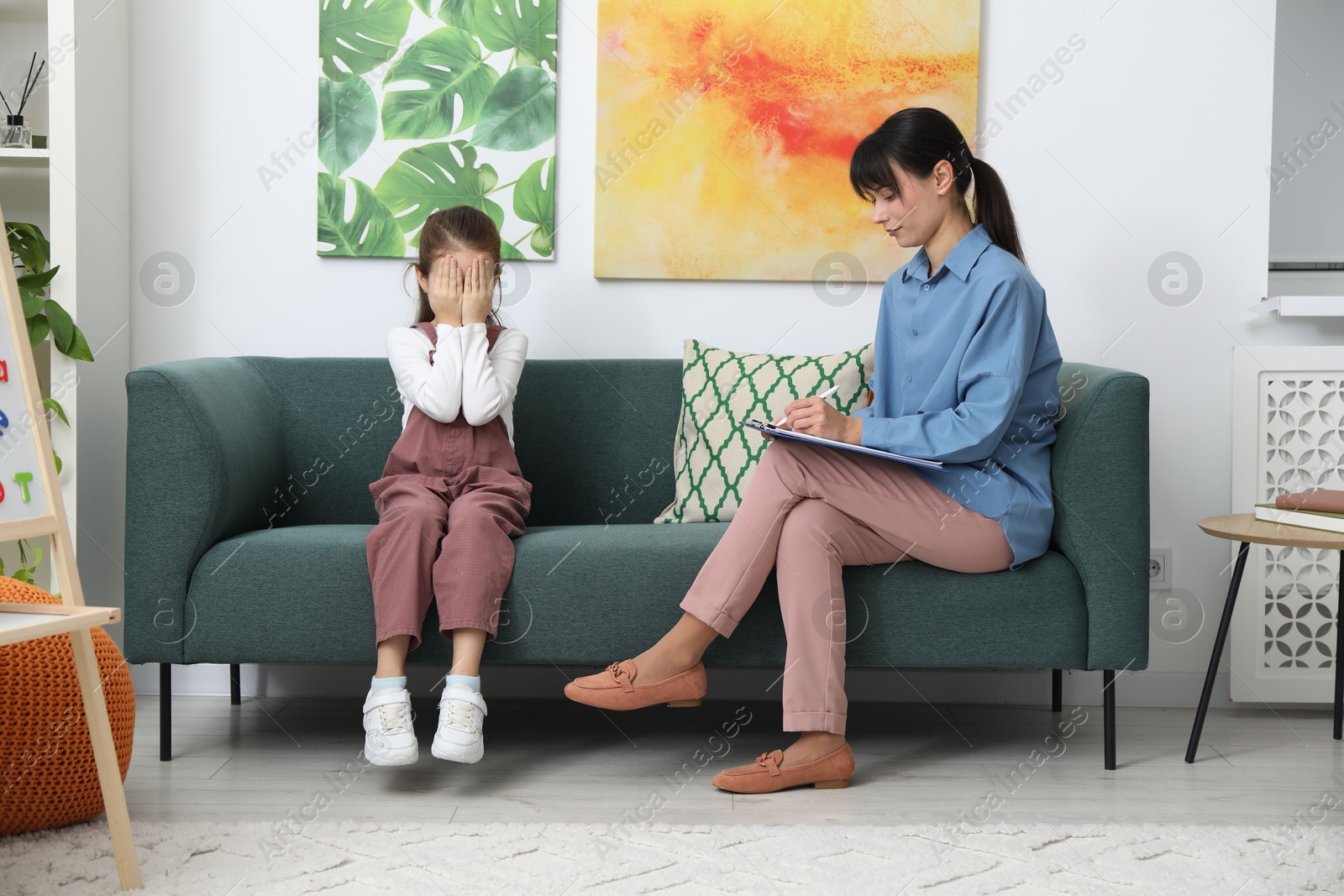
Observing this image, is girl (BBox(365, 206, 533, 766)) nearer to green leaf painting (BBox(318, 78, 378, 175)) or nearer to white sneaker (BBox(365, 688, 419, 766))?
white sneaker (BBox(365, 688, 419, 766))

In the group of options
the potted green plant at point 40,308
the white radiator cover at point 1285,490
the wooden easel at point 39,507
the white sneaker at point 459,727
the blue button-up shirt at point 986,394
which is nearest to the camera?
the wooden easel at point 39,507

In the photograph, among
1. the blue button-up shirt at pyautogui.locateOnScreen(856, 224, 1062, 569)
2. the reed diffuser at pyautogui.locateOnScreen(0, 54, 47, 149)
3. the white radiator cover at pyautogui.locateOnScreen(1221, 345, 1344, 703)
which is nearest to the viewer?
the blue button-up shirt at pyautogui.locateOnScreen(856, 224, 1062, 569)

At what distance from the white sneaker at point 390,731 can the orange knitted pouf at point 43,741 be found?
14.8 inches

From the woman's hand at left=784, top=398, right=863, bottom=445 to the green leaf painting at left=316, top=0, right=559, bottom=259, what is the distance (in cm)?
94

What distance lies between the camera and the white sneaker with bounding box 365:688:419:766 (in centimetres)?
161

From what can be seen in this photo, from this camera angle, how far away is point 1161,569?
2396 millimetres

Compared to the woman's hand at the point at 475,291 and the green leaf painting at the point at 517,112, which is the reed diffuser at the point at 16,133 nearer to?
the green leaf painting at the point at 517,112

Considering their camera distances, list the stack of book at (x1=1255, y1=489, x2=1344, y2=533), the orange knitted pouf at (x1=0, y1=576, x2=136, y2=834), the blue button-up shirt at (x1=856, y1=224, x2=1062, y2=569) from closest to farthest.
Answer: the orange knitted pouf at (x1=0, y1=576, x2=136, y2=834) < the blue button-up shirt at (x1=856, y1=224, x2=1062, y2=569) < the stack of book at (x1=1255, y1=489, x2=1344, y2=533)

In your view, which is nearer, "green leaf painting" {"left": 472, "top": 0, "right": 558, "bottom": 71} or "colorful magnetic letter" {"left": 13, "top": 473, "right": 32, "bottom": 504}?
"colorful magnetic letter" {"left": 13, "top": 473, "right": 32, "bottom": 504}

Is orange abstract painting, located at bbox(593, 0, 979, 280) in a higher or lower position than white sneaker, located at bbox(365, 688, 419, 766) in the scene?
higher

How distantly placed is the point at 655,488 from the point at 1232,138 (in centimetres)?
156

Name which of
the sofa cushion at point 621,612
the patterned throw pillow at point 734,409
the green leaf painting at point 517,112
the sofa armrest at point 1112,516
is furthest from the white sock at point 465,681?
the green leaf painting at point 517,112

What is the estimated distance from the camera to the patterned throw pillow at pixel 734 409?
211 centimetres

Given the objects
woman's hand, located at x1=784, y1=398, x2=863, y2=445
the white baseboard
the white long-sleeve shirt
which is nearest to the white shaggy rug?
woman's hand, located at x1=784, y1=398, x2=863, y2=445
